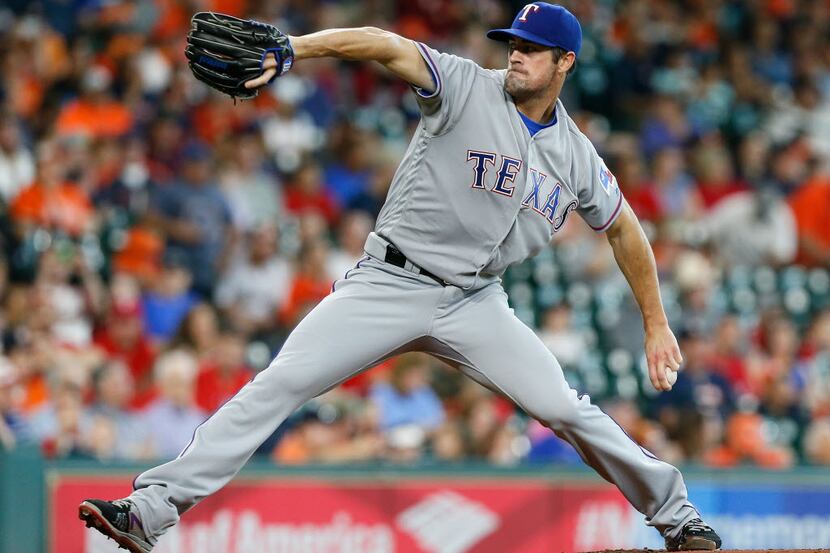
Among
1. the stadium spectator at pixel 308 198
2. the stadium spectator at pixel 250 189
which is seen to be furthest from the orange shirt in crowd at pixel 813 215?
the stadium spectator at pixel 250 189

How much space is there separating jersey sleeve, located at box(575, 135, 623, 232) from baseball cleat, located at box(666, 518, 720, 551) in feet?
3.49

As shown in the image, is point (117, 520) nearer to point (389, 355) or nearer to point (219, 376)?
point (389, 355)

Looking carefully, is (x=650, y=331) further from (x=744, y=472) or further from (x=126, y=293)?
(x=126, y=293)

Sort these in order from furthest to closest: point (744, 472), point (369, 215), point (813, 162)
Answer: point (813, 162), point (369, 215), point (744, 472)

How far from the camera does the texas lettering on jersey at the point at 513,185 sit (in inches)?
171

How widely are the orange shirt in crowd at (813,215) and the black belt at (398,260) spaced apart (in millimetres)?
6711

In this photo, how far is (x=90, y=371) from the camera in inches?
301

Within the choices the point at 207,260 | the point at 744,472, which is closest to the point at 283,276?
the point at 207,260

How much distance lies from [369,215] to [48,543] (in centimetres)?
393

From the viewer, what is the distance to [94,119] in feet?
30.5

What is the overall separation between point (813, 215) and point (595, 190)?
20.9 ft

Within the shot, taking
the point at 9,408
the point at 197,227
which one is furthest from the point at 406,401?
the point at 9,408

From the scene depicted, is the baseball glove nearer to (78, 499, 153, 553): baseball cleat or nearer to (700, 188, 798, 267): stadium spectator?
(78, 499, 153, 553): baseball cleat

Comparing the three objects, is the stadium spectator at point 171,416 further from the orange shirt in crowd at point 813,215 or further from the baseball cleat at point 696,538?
the orange shirt in crowd at point 813,215
